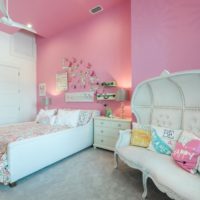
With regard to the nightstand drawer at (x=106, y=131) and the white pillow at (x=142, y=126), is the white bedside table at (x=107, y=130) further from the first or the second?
the white pillow at (x=142, y=126)

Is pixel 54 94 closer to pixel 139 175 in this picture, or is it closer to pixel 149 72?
A: pixel 149 72

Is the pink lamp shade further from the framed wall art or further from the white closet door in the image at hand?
the white closet door

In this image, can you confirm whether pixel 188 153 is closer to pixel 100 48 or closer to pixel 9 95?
pixel 100 48

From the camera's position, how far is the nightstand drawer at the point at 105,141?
129 inches

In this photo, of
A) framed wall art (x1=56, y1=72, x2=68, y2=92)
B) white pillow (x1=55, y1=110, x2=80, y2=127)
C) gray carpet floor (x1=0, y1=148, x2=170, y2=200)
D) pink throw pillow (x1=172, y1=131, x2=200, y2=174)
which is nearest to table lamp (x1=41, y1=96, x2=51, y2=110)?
framed wall art (x1=56, y1=72, x2=68, y2=92)

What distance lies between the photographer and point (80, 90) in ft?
14.0

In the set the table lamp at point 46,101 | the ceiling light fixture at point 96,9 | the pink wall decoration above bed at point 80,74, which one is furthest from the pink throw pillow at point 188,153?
the table lamp at point 46,101

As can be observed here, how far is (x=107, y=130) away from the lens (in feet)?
11.1

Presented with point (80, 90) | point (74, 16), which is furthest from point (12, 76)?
point (74, 16)

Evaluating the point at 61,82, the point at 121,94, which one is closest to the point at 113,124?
the point at 121,94

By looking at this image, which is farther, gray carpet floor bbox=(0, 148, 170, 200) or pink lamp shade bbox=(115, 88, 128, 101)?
pink lamp shade bbox=(115, 88, 128, 101)

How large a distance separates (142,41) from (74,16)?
205 centimetres

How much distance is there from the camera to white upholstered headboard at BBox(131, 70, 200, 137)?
2.07m

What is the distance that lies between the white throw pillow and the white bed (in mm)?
1610
